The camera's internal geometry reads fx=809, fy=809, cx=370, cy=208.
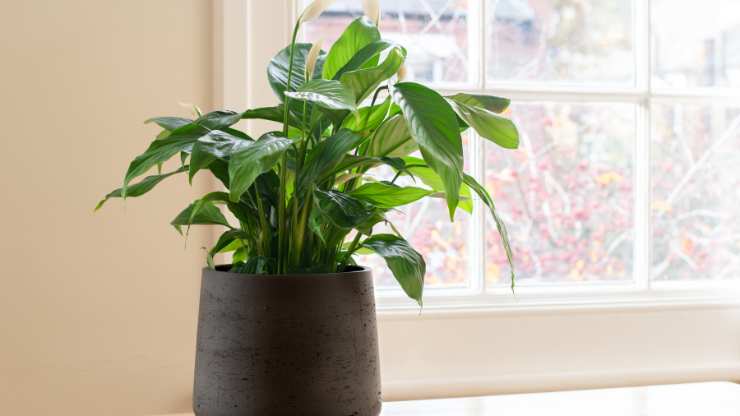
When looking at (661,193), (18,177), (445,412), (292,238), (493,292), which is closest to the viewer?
(292,238)

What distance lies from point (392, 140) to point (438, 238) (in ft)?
3.87

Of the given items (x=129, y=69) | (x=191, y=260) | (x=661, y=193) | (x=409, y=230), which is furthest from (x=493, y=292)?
(x=129, y=69)

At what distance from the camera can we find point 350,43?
1.16 metres

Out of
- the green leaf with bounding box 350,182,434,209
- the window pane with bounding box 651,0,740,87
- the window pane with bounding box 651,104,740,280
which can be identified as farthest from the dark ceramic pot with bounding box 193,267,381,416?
the window pane with bounding box 651,0,740,87

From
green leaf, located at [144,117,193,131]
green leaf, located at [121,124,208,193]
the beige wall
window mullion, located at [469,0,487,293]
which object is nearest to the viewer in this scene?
green leaf, located at [121,124,208,193]

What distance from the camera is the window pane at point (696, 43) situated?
2385 mm

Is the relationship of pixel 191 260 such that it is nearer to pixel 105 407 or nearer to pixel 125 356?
pixel 125 356

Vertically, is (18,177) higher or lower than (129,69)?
lower

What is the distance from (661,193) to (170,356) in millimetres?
1469

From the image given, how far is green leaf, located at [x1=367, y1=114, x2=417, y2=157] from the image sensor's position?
1.09 meters

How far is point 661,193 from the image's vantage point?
2391mm

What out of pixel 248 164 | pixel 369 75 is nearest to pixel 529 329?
pixel 369 75

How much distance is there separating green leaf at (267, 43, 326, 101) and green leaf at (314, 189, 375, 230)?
19 centimetres

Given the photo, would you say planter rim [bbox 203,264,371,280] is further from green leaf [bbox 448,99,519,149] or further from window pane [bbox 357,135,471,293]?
window pane [bbox 357,135,471,293]
